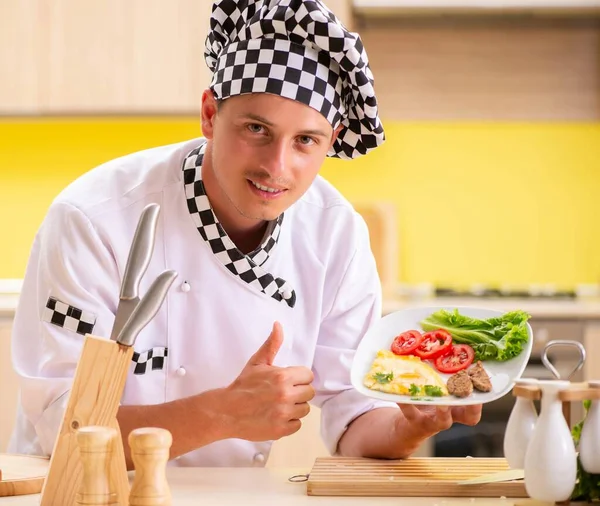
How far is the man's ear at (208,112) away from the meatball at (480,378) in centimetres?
64

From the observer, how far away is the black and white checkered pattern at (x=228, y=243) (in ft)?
5.33

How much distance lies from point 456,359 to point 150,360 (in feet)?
1.79

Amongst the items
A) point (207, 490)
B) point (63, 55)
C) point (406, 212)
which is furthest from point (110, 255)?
point (406, 212)

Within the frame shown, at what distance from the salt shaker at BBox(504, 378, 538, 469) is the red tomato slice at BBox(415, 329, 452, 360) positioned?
20 centimetres

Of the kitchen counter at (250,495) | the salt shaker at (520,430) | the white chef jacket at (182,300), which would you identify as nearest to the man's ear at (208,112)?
the white chef jacket at (182,300)

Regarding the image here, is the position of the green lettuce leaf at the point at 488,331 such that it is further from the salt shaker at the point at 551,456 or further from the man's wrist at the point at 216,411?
the man's wrist at the point at 216,411

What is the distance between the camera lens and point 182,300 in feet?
5.35

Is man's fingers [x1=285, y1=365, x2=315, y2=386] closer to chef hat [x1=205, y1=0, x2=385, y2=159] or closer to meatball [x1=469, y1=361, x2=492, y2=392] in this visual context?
meatball [x1=469, y1=361, x2=492, y2=392]

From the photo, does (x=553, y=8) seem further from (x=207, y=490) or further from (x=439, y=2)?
(x=207, y=490)

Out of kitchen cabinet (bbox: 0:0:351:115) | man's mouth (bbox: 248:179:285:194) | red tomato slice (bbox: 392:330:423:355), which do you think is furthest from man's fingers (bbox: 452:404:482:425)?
kitchen cabinet (bbox: 0:0:351:115)

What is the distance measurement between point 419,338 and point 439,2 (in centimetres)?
213

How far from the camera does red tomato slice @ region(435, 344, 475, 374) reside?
4.52 ft

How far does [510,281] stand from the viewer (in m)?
3.59

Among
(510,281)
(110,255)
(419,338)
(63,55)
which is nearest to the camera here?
(419,338)
